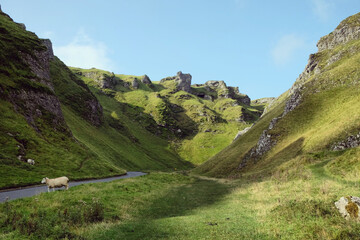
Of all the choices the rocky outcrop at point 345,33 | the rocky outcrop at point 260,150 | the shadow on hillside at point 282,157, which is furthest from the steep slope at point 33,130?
the rocky outcrop at point 345,33

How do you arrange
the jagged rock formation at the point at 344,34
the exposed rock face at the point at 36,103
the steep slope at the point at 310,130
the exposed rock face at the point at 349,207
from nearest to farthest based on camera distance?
the exposed rock face at the point at 349,207 → the steep slope at the point at 310,130 → the exposed rock face at the point at 36,103 → the jagged rock formation at the point at 344,34

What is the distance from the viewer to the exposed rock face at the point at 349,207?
12163mm

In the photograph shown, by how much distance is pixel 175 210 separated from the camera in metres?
22.9

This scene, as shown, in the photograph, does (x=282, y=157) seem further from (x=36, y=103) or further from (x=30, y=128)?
(x=36, y=103)

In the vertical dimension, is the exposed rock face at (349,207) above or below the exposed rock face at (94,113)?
below

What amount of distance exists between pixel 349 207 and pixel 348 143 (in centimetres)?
3736

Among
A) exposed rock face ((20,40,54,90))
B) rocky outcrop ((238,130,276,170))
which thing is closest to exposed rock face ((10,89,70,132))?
exposed rock face ((20,40,54,90))

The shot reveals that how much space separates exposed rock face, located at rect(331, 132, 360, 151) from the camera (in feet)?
134

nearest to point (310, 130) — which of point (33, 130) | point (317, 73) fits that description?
point (317, 73)

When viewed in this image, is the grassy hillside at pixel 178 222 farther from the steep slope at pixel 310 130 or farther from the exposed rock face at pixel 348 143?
the exposed rock face at pixel 348 143

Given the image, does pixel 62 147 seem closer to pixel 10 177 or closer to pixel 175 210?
pixel 10 177

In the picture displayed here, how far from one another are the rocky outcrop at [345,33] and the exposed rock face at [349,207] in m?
138

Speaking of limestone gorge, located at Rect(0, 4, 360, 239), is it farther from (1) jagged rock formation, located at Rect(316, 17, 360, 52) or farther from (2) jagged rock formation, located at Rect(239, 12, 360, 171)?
(1) jagged rock formation, located at Rect(316, 17, 360, 52)

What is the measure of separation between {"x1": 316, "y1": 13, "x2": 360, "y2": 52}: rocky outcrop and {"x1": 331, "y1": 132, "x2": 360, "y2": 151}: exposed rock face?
103 metres
